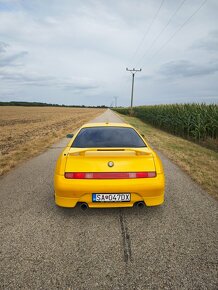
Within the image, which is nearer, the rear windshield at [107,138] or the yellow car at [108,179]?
the yellow car at [108,179]

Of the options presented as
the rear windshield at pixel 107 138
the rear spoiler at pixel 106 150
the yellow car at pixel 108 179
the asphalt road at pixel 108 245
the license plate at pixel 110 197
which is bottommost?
the asphalt road at pixel 108 245

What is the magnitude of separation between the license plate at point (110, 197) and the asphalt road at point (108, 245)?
0.39m

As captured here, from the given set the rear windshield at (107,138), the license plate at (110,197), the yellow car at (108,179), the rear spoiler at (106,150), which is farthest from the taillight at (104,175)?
the rear windshield at (107,138)

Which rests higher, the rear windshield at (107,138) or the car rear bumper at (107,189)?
the rear windshield at (107,138)

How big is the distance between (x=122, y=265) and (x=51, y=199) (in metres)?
2.12

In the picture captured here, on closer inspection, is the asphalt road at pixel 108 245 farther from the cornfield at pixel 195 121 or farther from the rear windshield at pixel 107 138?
the cornfield at pixel 195 121

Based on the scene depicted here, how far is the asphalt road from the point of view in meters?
2.18

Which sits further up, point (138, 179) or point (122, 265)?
point (138, 179)

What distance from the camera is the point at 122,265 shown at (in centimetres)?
238

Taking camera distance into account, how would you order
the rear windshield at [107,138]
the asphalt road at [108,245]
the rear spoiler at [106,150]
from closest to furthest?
the asphalt road at [108,245] → the rear spoiler at [106,150] → the rear windshield at [107,138]

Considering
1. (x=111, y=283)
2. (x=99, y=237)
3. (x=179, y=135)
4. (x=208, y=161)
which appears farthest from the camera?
(x=179, y=135)

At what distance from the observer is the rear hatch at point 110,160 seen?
3141 mm

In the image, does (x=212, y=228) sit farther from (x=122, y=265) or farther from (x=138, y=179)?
(x=122, y=265)

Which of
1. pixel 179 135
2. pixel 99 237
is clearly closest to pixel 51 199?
pixel 99 237
